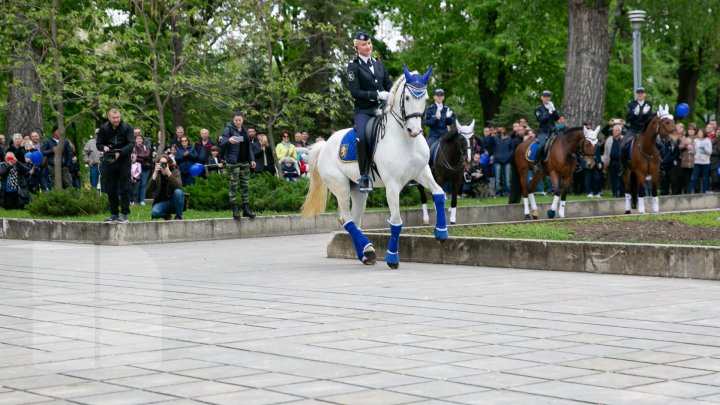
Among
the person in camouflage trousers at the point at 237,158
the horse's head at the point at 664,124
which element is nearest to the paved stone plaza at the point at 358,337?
the person in camouflage trousers at the point at 237,158

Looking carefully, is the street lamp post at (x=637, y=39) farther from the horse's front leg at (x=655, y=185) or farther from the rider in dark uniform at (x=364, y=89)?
the rider in dark uniform at (x=364, y=89)

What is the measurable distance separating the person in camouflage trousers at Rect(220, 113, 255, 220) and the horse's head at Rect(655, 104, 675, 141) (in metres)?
8.31

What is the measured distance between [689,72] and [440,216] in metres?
38.6

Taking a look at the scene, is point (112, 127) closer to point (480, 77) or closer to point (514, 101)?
point (514, 101)

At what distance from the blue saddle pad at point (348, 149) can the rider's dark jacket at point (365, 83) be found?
372mm

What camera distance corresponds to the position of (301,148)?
1351 inches

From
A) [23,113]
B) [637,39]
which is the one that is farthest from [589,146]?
[23,113]

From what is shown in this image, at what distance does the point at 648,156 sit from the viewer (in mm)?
25328

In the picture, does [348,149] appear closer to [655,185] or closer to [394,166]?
[394,166]

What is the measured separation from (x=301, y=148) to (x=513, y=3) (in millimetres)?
8255

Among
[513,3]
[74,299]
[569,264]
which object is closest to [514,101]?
[513,3]

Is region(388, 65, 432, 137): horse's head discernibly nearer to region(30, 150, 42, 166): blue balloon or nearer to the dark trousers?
the dark trousers

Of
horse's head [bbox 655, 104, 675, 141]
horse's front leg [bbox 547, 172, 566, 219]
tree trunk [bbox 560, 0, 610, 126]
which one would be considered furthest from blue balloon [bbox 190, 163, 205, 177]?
horse's head [bbox 655, 104, 675, 141]

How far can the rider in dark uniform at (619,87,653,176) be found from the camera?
25.5 metres
